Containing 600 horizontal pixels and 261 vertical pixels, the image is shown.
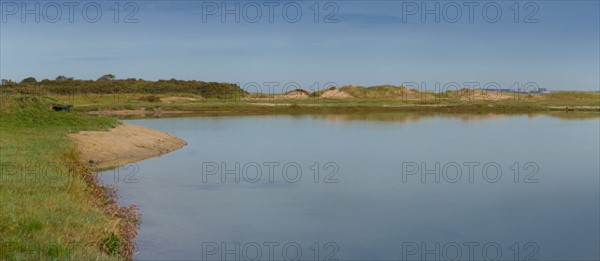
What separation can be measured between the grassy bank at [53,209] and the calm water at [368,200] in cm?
104

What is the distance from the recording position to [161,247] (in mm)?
11773

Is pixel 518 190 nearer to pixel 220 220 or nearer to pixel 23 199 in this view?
pixel 220 220

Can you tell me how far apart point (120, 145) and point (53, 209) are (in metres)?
14.9

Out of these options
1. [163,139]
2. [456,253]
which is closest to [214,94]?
[163,139]

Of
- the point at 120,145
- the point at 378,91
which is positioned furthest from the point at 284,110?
the point at 120,145

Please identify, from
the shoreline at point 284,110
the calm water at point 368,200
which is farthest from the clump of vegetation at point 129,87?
the calm water at point 368,200

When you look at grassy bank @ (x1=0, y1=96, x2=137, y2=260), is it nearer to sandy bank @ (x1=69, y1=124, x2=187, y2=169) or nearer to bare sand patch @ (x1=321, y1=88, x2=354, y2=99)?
sandy bank @ (x1=69, y1=124, x2=187, y2=169)

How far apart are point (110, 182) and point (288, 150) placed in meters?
10.0

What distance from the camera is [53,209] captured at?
10.8 m

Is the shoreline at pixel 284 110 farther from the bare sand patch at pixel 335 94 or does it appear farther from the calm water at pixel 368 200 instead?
the calm water at pixel 368 200

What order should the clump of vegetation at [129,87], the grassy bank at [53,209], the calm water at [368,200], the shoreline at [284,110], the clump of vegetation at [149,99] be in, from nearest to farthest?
the grassy bank at [53,209]
the calm water at [368,200]
the shoreline at [284,110]
the clump of vegetation at [149,99]
the clump of vegetation at [129,87]

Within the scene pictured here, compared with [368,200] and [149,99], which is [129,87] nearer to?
[149,99]

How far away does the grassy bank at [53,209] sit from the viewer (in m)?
8.42

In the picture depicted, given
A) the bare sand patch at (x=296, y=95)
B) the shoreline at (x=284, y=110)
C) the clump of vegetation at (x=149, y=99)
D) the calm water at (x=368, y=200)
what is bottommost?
the calm water at (x=368, y=200)
